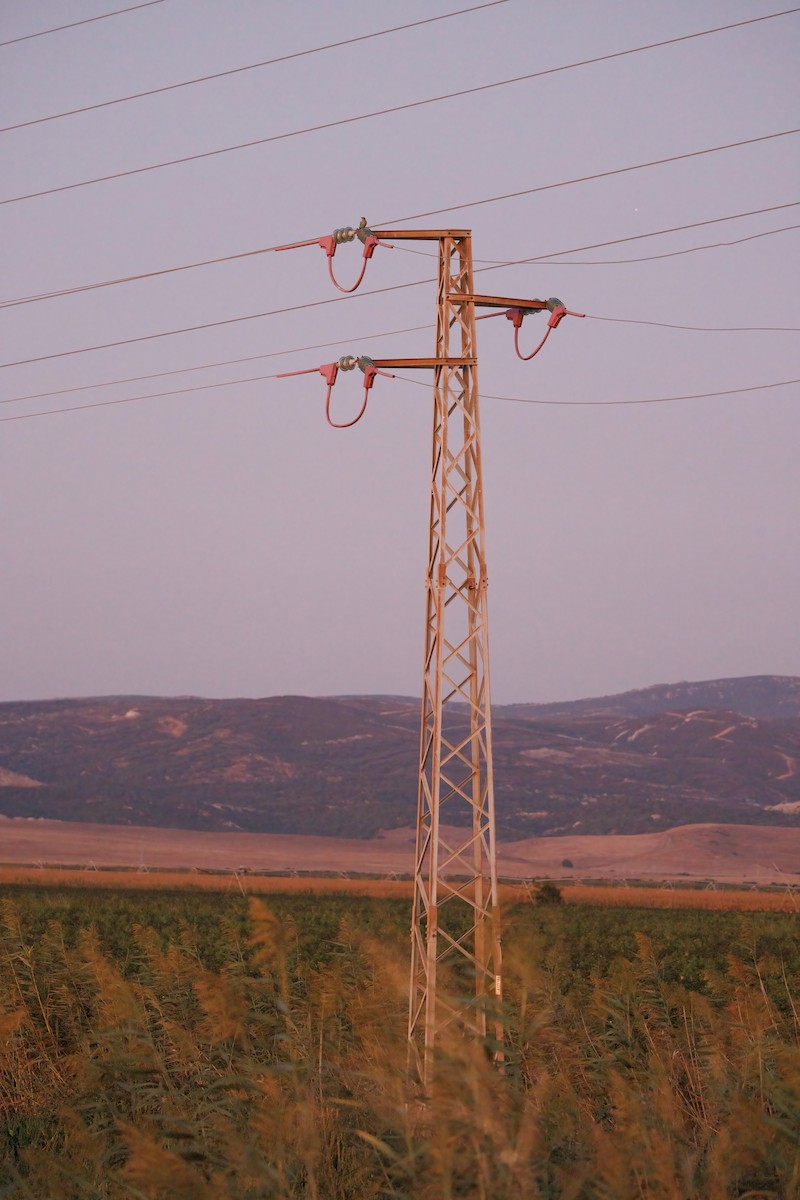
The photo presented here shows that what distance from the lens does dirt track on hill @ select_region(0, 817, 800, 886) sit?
13875 cm

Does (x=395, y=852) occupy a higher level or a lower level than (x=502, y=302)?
lower

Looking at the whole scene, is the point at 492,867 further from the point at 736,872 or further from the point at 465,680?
the point at 736,872

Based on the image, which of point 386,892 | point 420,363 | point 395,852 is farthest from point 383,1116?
point 395,852

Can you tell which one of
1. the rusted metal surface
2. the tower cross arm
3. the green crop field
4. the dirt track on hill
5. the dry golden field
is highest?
the tower cross arm

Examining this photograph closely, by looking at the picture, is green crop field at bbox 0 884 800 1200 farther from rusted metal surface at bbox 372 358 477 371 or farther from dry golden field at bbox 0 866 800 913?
dry golden field at bbox 0 866 800 913

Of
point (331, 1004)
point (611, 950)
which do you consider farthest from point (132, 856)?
point (331, 1004)

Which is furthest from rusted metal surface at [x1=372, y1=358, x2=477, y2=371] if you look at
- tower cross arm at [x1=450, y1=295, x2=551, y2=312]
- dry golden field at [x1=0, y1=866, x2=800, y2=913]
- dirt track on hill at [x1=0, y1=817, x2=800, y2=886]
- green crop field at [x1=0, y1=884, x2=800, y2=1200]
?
dirt track on hill at [x1=0, y1=817, x2=800, y2=886]

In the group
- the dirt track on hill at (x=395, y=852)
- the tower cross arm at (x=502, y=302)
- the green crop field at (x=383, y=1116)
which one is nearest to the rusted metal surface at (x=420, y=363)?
the tower cross arm at (x=502, y=302)

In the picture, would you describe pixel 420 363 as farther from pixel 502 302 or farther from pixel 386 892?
pixel 386 892

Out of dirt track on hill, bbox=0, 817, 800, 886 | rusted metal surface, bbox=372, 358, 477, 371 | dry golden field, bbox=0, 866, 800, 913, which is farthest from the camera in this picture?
dirt track on hill, bbox=0, 817, 800, 886

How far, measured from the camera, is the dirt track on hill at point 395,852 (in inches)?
5463

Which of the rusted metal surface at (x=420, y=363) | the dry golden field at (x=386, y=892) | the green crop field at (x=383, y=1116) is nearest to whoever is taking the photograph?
the green crop field at (x=383, y=1116)

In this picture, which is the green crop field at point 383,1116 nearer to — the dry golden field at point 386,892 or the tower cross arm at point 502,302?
the tower cross arm at point 502,302

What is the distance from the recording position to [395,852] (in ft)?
557
